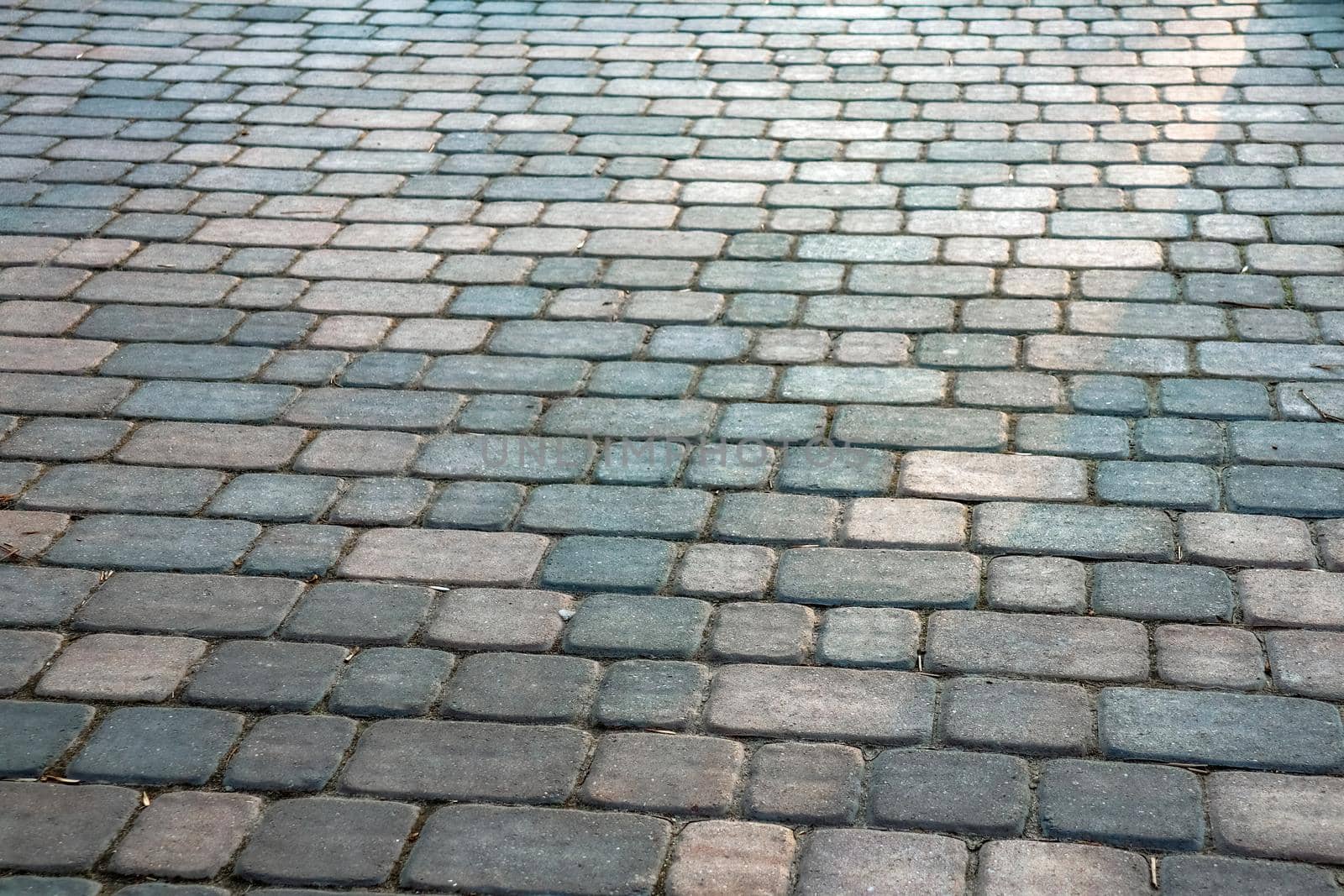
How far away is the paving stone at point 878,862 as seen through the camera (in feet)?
8.05

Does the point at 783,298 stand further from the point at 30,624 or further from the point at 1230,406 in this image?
the point at 30,624

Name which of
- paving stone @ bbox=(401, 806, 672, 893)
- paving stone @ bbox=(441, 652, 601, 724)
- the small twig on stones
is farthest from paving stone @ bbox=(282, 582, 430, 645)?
the small twig on stones

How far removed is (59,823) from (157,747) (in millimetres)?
235

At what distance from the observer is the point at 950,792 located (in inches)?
104

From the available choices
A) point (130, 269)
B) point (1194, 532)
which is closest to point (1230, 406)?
point (1194, 532)

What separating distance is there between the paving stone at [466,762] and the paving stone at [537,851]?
0.17 ft

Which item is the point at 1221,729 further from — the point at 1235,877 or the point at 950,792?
the point at 950,792

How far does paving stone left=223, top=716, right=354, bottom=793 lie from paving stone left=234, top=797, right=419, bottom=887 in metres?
0.06

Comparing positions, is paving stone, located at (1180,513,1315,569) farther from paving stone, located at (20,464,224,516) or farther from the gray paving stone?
paving stone, located at (20,464,224,516)

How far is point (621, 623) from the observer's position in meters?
Answer: 3.13

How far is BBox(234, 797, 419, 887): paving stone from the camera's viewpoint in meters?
2.51

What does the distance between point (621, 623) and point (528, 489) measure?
0.62 meters

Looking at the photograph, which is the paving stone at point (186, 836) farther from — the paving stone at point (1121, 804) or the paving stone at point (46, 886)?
the paving stone at point (1121, 804)

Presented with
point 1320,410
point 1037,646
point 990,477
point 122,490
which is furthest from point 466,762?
point 1320,410
